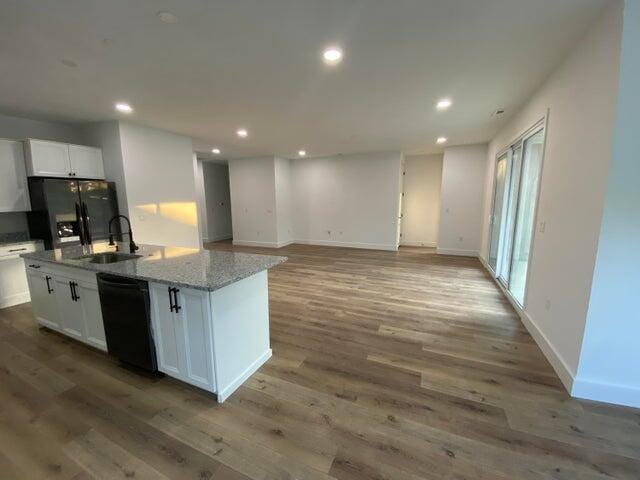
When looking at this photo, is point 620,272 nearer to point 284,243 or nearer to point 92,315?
point 92,315

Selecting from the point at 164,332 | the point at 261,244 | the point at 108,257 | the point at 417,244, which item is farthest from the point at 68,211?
the point at 417,244

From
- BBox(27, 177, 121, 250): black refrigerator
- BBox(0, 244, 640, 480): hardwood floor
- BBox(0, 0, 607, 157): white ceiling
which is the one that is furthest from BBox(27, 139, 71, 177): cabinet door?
BBox(0, 244, 640, 480): hardwood floor

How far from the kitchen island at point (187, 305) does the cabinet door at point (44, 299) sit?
0.02 metres

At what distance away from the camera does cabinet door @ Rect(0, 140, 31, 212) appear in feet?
11.7

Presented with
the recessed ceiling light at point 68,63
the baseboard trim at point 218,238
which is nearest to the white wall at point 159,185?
the recessed ceiling light at point 68,63

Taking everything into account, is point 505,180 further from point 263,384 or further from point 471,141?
point 263,384

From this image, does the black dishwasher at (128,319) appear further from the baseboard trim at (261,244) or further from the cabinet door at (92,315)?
the baseboard trim at (261,244)

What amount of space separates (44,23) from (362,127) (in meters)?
3.94

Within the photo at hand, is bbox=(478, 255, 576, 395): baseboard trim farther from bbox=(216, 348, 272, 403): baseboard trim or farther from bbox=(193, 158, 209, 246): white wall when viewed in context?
bbox=(193, 158, 209, 246): white wall

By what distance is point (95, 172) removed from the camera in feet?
13.9

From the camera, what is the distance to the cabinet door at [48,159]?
3629 mm

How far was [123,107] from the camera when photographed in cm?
359

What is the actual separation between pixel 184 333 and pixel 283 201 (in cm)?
640

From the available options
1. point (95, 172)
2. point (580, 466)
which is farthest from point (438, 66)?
point (95, 172)
